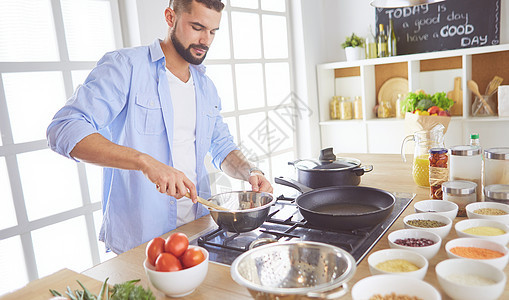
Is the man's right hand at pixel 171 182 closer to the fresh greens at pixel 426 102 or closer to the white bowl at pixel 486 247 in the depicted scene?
the white bowl at pixel 486 247

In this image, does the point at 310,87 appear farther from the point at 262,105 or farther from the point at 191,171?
the point at 191,171

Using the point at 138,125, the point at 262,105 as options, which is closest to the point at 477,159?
the point at 138,125

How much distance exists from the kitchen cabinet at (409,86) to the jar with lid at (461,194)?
2231 millimetres

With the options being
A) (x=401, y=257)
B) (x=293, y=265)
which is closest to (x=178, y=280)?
(x=293, y=265)

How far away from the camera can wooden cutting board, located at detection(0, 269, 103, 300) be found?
0.99m

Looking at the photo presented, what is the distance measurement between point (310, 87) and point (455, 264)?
3.14 m

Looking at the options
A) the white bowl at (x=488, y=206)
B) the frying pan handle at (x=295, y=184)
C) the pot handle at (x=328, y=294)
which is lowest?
the white bowl at (x=488, y=206)

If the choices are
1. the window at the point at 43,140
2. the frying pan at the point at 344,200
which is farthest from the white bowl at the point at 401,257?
the window at the point at 43,140

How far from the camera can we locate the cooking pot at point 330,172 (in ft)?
5.26

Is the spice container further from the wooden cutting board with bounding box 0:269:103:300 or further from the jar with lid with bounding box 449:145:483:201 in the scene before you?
the wooden cutting board with bounding box 0:269:103:300

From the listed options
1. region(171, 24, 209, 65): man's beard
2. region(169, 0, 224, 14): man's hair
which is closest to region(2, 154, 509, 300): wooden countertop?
region(171, 24, 209, 65): man's beard

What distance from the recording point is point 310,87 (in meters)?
3.90

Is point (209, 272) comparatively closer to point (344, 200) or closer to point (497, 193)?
point (344, 200)

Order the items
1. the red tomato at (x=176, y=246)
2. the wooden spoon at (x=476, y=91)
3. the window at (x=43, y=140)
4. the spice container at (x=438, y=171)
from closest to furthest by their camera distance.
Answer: the red tomato at (x=176, y=246) < the spice container at (x=438, y=171) < the window at (x=43, y=140) < the wooden spoon at (x=476, y=91)
